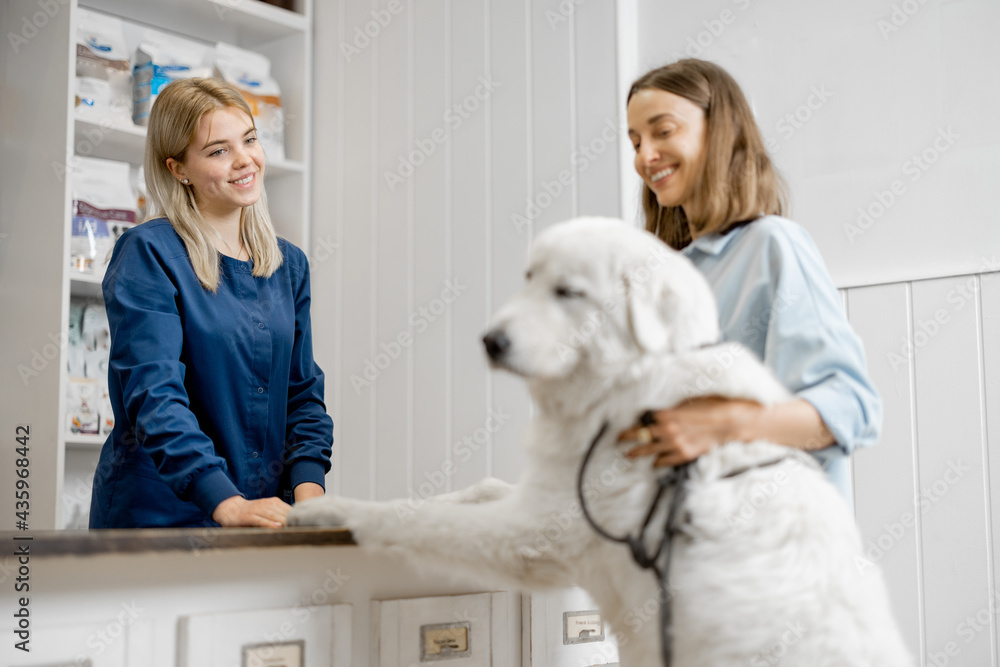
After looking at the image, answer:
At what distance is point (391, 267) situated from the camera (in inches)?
102

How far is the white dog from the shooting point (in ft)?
2.89

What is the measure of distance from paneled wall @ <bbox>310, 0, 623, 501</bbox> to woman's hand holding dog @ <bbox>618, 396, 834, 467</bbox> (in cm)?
112

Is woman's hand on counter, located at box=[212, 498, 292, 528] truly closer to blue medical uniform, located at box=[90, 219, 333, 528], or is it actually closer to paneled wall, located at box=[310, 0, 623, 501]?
blue medical uniform, located at box=[90, 219, 333, 528]

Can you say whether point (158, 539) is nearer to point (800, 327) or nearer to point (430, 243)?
point (800, 327)

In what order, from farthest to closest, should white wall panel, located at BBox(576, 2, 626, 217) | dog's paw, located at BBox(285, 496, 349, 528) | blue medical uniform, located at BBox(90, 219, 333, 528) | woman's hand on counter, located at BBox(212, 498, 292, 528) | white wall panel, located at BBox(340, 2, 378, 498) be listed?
1. white wall panel, located at BBox(340, 2, 378, 498)
2. white wall panel, located at BBox(576, 2, 626, 217)
3. blue medical uniform, located at BBox(90, 219, 333, 528)
4. woman's hand on counter, located at BBox(212, 498, 292, 528)
5. dog's paw, located at BBox(285, 496, 349, 528)

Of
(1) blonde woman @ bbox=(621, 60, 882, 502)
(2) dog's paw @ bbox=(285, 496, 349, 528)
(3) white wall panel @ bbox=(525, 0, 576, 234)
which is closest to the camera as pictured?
(1) blonde woman @ bbox=(621, 60, 882, 502)

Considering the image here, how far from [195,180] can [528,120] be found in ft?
2.99

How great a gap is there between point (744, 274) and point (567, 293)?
0.84 feet

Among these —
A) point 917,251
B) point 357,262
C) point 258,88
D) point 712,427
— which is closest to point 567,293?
point 712,427

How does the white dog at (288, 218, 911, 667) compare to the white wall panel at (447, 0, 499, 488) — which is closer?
the white dog at (288, 218, 911, 667)

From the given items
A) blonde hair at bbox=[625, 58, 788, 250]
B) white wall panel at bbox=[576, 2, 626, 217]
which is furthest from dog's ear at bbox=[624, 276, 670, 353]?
white wall panel at bbox=[576, 2, 626, 217]

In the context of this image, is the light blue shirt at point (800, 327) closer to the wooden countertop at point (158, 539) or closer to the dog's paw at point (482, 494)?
the dog's paw at point (482, 494)

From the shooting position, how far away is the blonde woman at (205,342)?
1411mm

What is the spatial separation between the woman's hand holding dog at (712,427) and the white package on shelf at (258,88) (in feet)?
7.05
